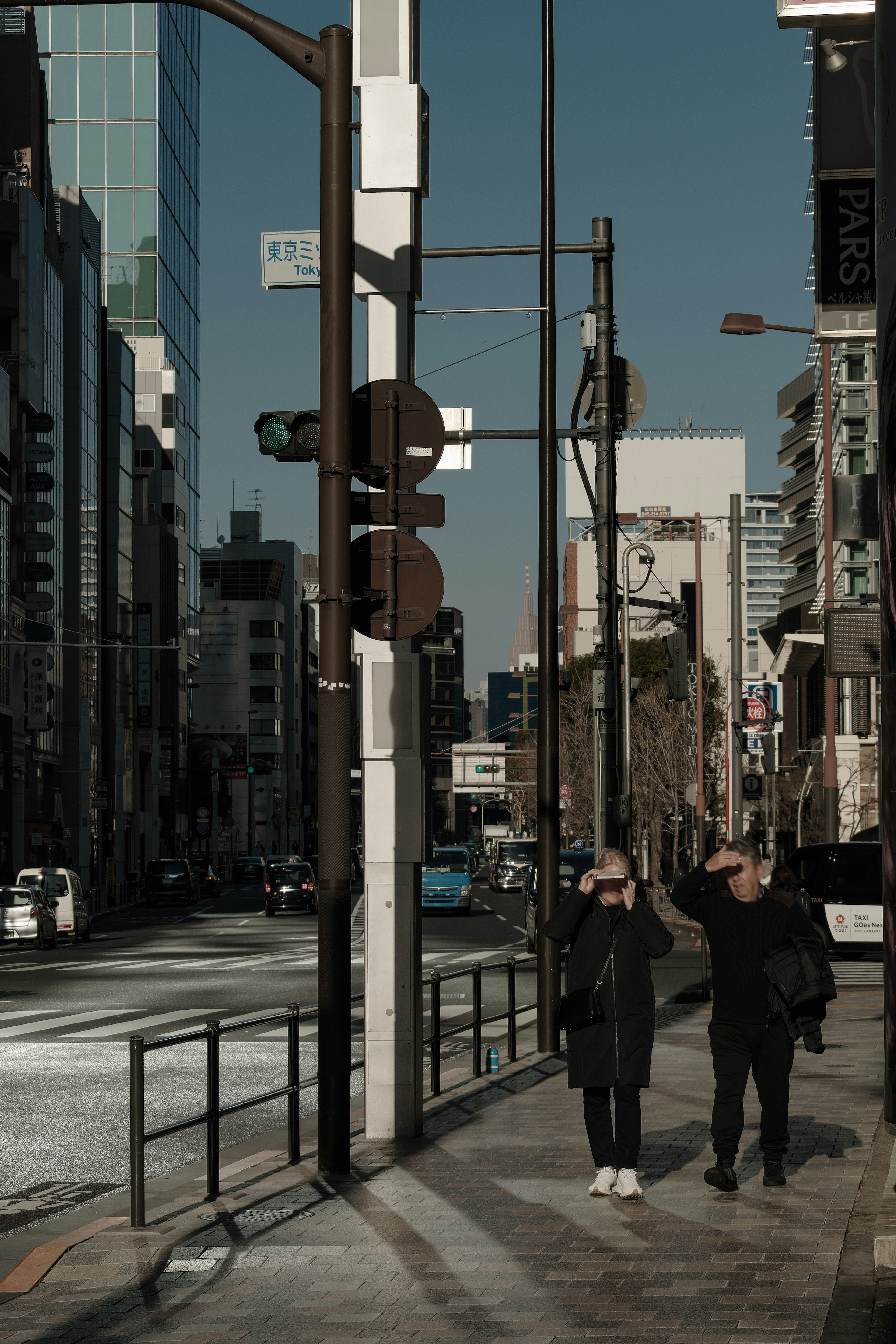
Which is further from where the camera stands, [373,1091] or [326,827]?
[373,1091]

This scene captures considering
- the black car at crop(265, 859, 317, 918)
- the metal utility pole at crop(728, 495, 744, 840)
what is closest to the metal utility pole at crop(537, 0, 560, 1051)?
the metal utility pole at crop(728, 495, 744, 840)

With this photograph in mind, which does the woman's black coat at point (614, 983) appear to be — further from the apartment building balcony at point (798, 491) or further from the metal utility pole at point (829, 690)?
the apartment building balcony at point (798, 491)

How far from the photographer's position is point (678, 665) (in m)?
26.0

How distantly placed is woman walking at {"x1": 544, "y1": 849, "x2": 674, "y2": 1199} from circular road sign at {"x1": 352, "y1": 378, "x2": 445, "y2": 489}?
2.54 m

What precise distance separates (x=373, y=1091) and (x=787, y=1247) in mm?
3837

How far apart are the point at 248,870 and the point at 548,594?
82.3m

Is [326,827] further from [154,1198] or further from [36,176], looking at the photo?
[36,176]

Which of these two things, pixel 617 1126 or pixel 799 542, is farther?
pixel 799 542

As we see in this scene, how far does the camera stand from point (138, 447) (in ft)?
403

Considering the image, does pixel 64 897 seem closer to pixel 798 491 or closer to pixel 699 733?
pixel 699 733

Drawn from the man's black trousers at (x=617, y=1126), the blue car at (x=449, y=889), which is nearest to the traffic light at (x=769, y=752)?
the blue car at (x=449, y=889)

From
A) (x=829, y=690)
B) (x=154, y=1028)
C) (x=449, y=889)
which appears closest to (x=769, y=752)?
(x=829, y=690)

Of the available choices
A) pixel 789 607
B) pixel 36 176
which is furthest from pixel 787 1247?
pixel 789 607

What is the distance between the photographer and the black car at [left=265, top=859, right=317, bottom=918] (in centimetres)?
5631
